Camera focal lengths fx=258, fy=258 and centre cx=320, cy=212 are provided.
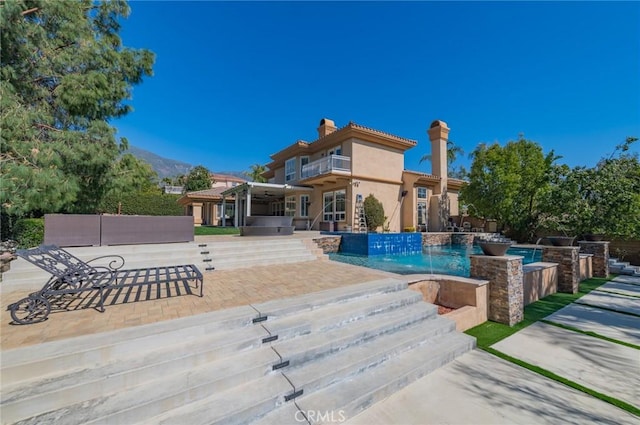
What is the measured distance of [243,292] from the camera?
15.6 feet

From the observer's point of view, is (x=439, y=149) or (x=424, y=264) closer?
(x=424, y=264)

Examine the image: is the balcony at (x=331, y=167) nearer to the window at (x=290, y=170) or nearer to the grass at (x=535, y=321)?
the window at (x=290, y=170)

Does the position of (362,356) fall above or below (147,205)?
below

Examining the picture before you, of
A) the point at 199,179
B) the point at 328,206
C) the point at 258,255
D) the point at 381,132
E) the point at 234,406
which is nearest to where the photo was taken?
the point at 234,406

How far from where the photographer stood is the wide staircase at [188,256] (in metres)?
5.23

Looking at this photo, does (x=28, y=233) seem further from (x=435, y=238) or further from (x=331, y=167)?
(x=435, y=238)

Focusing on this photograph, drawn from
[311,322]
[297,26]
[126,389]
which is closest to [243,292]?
[311,322]

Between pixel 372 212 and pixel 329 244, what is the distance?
4729mm

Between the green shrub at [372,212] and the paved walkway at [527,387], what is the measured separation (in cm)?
1283

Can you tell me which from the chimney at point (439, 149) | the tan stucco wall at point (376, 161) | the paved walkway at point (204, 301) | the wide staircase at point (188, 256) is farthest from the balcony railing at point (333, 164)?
the paved walkway at point (204, 301)

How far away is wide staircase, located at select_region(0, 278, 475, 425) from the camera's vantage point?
2.23 metres

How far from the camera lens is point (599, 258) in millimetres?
9289

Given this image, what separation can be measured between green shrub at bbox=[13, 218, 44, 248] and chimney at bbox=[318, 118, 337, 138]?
1816 centimetres

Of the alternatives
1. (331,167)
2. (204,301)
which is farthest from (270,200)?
(204,301)
